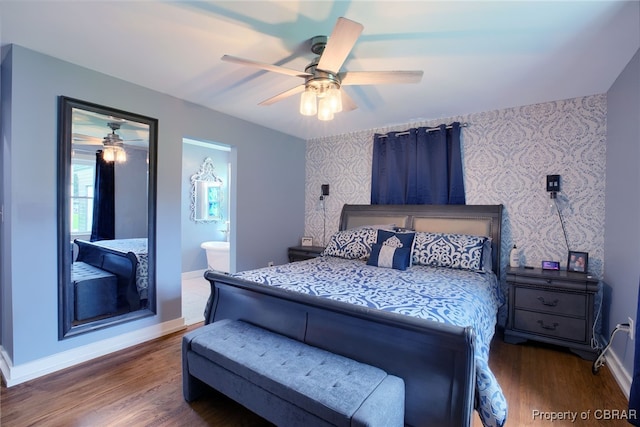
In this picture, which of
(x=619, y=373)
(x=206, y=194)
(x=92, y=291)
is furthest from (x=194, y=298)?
(x=619, y=373)

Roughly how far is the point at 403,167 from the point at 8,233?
3.83m

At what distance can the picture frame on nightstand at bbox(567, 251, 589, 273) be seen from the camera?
2796mm

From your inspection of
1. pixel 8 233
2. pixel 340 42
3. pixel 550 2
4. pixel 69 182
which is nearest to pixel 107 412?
pixel 8 233

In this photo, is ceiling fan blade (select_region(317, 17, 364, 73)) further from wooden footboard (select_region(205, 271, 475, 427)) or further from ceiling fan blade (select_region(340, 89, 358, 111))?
wooden footboard (select_region(205, 271, 475, 427))

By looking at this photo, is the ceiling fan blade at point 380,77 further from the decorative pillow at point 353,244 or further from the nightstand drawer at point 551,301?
the nightstand drawer at point 551,301

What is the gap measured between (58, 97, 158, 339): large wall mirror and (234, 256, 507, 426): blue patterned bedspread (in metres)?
1.28

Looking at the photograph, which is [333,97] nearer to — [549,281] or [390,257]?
[390,257]

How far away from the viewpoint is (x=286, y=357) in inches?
66.1

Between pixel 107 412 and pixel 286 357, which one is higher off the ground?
pixel 286 357

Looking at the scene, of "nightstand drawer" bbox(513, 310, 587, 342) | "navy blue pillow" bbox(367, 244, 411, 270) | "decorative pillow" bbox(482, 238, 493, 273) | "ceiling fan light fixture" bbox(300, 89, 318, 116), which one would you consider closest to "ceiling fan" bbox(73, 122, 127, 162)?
"ceiling fan light fixture" bbox(300, 89, 318, 116)

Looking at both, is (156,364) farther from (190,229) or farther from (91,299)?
(190,229)

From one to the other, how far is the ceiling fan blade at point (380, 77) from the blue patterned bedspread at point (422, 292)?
139 centimetres

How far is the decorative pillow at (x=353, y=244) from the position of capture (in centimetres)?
336

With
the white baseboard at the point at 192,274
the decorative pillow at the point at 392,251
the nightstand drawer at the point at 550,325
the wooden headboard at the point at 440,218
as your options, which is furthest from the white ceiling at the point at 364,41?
the white baseboard at the point at 192,274
